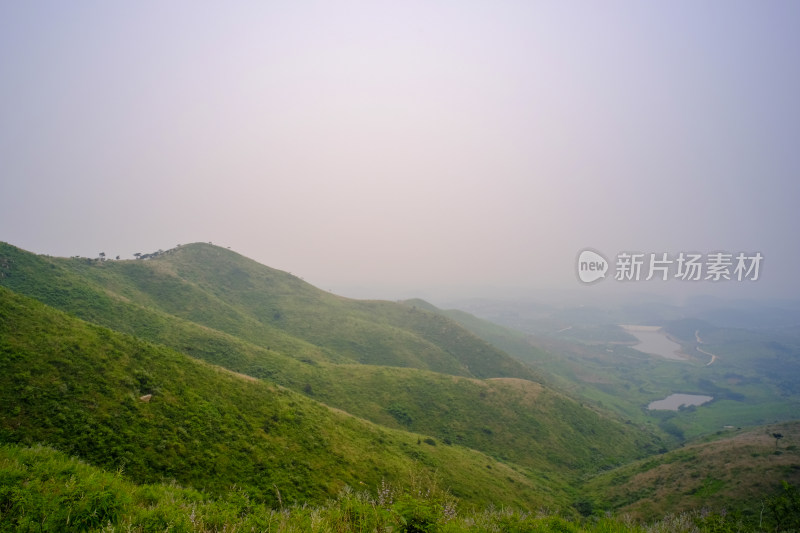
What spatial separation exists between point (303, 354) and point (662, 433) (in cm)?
10669

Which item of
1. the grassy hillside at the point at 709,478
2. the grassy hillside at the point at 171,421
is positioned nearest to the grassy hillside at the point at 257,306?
the grassy hillside at the point at 171,421

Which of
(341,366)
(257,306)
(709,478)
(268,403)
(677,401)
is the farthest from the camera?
(677,401)

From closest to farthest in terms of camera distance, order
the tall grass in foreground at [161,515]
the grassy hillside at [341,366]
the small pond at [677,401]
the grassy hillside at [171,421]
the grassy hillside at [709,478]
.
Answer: the tall grass in foreground at [161,515]
the grassy hillside at [171,421]
the grassy hillside at [709,478]
the grassy hillside at [341,366]
the small pond at [677,401]

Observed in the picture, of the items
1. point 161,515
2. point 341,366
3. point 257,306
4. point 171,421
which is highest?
point 161,515

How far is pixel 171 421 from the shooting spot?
22.0 m

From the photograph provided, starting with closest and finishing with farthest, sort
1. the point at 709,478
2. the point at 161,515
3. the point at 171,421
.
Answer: the point at 161,515
the point at 171,421
the point at 709,478

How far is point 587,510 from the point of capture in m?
35.6

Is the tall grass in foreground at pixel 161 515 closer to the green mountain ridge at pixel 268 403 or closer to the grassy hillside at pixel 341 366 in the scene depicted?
the green mountain ridge at pixel 268 403

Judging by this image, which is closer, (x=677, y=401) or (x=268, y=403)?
(x=268, y=403)


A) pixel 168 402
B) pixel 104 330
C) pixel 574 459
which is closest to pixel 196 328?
pixel 104 330

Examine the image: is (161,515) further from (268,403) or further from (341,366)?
(341,366)

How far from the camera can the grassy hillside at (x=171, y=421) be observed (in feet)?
58.5

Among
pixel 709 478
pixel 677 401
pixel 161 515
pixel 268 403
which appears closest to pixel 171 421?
pixel 268 403

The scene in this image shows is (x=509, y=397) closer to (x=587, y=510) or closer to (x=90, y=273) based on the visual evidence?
(x=587, y=510)
